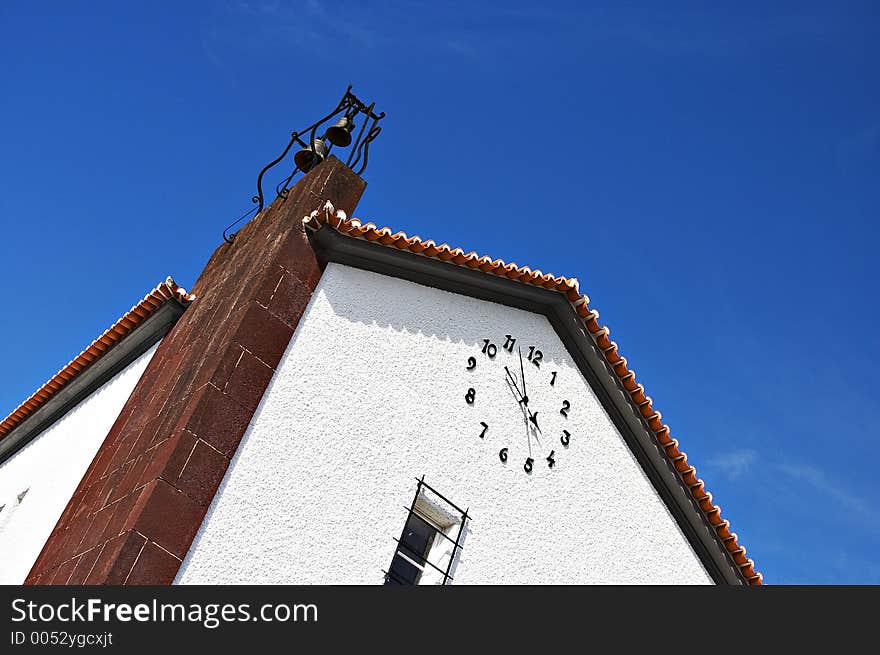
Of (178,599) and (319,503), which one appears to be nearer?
(178,599)

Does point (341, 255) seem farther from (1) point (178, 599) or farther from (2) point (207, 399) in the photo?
(1) point (178, 599)

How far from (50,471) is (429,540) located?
463cm

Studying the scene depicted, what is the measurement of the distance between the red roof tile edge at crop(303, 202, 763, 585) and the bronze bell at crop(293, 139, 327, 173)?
2.14 m

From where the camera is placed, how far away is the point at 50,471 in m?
9.91

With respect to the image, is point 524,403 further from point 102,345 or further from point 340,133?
point 102,345

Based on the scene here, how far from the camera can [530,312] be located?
9898 mm

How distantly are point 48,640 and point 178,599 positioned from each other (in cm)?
87

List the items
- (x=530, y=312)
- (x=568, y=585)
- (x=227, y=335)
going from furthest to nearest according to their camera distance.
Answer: (x=530, y=312), (x=568, y=585), (x=227, y=335)

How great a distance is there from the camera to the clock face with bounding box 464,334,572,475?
350 inches

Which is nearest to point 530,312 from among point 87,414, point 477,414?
point 477,414

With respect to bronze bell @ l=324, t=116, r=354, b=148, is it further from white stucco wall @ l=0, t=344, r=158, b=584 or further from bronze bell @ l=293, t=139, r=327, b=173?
white stucco wall @ l=0, t=344, r=158, b=584

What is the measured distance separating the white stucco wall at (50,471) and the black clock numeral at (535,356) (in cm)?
428

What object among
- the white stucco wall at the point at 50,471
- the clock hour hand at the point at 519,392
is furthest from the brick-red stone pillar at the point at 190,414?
the clock hour hand at the point at 519,392

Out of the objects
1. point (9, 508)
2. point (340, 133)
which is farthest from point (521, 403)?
point (9, 508)
